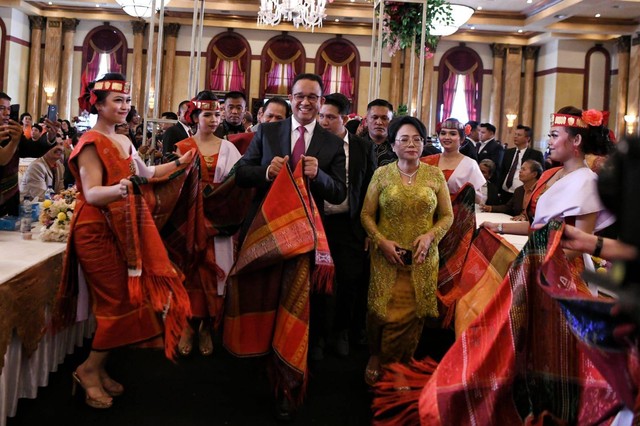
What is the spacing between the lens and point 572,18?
48.1 ft

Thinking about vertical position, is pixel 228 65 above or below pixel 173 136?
above

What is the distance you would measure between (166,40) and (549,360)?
15795mm

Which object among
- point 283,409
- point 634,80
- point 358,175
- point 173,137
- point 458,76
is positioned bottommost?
point 283,409

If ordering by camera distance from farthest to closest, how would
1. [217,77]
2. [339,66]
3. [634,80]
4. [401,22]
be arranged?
[339,66]
[217,77]
[634,80]
[401,22]

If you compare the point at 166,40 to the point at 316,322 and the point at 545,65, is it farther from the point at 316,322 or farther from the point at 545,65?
the point at 316,322

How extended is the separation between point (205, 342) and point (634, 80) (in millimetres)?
14140

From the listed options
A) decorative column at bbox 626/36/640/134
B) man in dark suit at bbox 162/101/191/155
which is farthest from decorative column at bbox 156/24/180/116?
man in dark suit at bbox 162/101/191/155

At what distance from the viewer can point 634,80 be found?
14.9 metres

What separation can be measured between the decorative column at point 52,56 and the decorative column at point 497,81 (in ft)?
35.7

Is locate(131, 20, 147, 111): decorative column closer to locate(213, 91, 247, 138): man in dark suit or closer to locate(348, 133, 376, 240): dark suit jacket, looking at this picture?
locate(213, 91, 247, 138): man in dark suit

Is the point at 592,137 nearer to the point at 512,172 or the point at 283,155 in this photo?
the point at 283,155

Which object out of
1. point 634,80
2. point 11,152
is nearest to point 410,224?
point 11,152

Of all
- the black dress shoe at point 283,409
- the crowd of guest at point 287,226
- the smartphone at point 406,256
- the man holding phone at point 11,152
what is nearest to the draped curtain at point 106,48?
the crowd of guest at point 287,226

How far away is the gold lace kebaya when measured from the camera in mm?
3127
